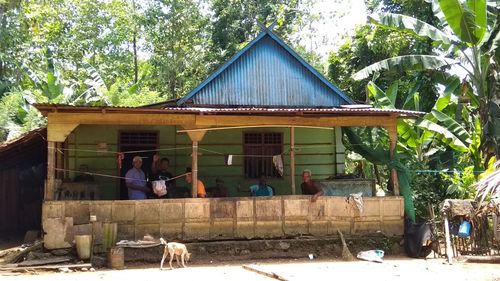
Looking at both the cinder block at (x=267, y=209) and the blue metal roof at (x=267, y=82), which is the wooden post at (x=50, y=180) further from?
the blue metal roof at (x=267, y=82)

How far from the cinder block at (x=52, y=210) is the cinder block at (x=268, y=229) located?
4041 mm

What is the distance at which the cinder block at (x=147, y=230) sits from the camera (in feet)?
35.4

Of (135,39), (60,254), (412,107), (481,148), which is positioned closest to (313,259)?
(60,254)

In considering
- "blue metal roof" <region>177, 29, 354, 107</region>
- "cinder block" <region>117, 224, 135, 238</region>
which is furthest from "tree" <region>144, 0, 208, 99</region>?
"cinder block" <region>117, 224, 135, 238</region>

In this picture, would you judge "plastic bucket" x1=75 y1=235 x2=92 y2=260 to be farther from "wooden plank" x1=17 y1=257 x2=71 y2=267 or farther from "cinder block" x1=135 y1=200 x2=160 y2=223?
"cinder block" x1=135 y1=200 x2=160 y2=223

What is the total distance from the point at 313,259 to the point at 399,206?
7.90 feet

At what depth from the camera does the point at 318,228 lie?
1163 cm

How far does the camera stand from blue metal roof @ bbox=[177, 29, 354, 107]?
14.3 metres

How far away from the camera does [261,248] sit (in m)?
11.3

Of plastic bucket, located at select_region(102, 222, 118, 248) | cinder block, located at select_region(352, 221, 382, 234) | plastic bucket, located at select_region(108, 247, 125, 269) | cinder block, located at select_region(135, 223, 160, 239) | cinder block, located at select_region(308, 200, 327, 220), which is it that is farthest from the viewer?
cinder block, located at select_region(352, 221, 382, 234)

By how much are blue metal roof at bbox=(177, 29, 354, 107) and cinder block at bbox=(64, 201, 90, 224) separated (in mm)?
4688

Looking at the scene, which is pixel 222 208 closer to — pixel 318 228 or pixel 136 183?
pixel 136 183

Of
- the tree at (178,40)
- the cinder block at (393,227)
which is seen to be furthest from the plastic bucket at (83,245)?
the tree at (178,40)

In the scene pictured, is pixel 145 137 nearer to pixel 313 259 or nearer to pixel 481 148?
pixel 313 259
